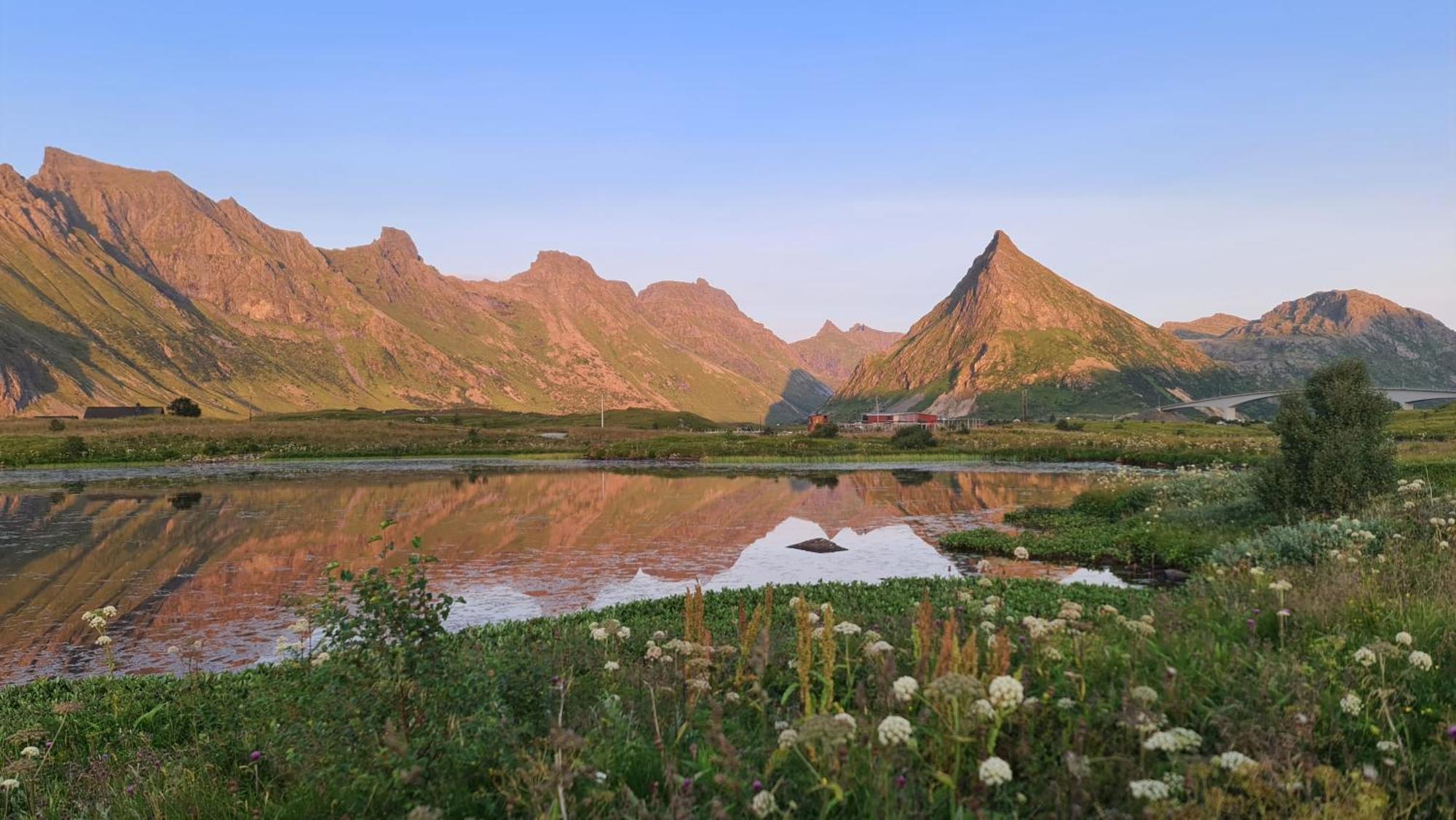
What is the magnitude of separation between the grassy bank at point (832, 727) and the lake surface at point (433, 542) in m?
2.16

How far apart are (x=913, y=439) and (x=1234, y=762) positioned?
99927 mm

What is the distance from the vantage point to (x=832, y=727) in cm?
564

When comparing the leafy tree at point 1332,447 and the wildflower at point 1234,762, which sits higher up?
the leafy tree at point 1332,447

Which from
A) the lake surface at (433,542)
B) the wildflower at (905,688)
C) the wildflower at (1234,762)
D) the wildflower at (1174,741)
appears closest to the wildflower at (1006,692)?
the wildflower at (905,688)

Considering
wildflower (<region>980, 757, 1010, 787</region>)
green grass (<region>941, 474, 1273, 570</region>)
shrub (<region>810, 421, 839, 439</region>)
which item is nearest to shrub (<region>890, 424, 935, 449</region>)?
shrub (<region>810, 421, 839, 439</region>)

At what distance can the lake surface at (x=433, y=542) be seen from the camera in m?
19.6

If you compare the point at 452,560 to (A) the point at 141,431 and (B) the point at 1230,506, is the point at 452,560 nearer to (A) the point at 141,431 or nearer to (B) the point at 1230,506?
(B) the point at 1230,506

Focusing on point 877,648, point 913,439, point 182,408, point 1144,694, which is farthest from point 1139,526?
point 182,408

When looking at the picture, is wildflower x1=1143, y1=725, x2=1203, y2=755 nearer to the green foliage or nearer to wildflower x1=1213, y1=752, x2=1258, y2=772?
wildflower x1=1213, y1=752, x2=1258, y2=772

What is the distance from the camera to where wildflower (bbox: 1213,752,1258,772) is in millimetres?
5242

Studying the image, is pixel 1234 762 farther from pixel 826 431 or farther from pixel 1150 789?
pixel 826 431

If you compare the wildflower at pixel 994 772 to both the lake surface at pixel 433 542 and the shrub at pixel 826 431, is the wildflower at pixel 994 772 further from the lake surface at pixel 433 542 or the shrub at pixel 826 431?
the shrub at pixel 826 431

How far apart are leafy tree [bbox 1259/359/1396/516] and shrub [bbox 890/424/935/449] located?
74.0m

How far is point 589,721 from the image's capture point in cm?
791
